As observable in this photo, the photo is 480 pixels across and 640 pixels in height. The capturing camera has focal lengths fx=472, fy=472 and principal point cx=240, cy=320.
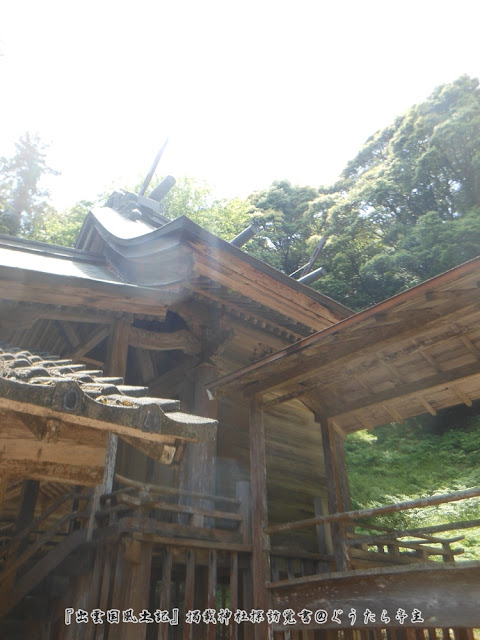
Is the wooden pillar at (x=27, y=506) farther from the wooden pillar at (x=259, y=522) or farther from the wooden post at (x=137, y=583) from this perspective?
the wooden pillar at (x=259, y=522)

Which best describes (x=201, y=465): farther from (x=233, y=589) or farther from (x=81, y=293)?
(x=81, y=293)

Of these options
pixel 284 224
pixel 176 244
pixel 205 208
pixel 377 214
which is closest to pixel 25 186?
pixel 205 208

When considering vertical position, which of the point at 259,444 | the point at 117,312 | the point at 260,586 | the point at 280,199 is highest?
the point at 280,199

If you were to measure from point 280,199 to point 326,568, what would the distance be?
94.8 ft

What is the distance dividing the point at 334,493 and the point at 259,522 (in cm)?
134

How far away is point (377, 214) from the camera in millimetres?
28297

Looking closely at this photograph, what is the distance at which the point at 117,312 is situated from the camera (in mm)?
6766

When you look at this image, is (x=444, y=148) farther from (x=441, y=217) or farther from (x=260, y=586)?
(x=260, y=586)

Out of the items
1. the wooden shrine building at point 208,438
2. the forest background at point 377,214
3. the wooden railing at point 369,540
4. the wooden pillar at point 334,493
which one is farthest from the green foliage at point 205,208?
the wooden railing at point 369,540

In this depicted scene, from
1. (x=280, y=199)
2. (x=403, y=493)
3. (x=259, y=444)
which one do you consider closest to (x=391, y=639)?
(x=259, y=444)

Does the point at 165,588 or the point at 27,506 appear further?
the point at 27,506

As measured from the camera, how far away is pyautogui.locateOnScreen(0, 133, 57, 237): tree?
2855 centimetres

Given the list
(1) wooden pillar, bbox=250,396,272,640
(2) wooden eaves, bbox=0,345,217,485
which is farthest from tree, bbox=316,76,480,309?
(2) wooden eaves, bbox=0,345,217,485

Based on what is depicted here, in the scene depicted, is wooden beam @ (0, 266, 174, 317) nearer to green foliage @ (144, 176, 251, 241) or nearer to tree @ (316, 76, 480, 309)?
tree @ (316, 76, 480, 309)
